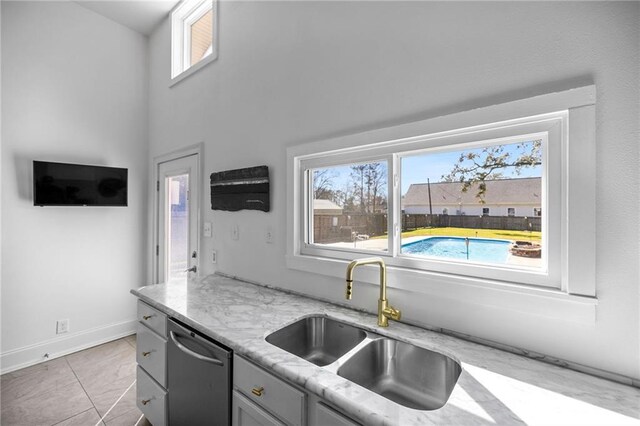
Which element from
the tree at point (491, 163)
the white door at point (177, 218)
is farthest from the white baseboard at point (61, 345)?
the tree at point (491, 163)

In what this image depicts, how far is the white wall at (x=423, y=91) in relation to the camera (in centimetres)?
96

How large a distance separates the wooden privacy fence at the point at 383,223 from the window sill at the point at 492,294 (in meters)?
0.24

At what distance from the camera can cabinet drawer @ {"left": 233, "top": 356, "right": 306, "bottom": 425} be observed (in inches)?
38.6

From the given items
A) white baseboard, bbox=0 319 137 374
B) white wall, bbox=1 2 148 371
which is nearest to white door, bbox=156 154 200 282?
white wall, bbox=1 2 148 371

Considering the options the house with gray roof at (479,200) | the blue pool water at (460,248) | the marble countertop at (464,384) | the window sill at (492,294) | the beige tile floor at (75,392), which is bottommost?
the beige tile floor at (75,392)

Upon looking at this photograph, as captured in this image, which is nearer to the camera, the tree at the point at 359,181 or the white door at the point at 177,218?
the tree at the point at 359,181

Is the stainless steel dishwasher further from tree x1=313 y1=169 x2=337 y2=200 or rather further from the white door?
the white door

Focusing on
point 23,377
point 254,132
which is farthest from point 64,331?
point 254,132

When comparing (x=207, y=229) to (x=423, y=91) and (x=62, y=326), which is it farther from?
(x=423, y=91)

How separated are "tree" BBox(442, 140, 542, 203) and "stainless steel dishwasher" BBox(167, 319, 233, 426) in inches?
51.3

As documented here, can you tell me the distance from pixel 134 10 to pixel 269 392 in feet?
12.5

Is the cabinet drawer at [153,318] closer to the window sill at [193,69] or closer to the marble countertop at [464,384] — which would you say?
the marble countertop at [464,384]

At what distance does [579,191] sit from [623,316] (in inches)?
16.7

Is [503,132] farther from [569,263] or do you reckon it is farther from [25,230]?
[25,230]
